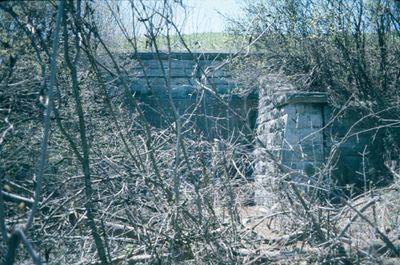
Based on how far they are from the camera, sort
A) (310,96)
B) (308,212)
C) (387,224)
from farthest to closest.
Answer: (310,96) → (387,224) → (308,212)

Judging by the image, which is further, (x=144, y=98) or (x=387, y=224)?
(x=144, y=98)

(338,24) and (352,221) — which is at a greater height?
(338,24)

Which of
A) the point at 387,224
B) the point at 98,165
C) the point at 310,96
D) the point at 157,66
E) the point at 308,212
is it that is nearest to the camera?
the point at 308,212

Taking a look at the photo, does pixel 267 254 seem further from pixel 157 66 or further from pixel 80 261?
pixel 157 66

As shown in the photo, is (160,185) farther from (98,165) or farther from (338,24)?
(338,24)

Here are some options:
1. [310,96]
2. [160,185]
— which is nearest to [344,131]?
[310,96]

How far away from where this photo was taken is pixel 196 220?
431 centimetres

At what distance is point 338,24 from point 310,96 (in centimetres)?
132

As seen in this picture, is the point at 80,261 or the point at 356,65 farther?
the point at 356,65

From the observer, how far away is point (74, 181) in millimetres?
5102

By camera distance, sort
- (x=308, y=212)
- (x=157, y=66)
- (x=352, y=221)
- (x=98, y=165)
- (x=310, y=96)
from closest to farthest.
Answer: (x=352, y=221) < (x=308, y=212) < (x=98, y=165) < (x=310, y=96) < (x=157, y=66)

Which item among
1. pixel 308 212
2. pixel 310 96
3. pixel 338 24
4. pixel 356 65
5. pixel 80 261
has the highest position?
pixel 338 24

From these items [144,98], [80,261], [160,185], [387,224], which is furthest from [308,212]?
[144,98]

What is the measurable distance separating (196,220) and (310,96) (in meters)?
3.67
